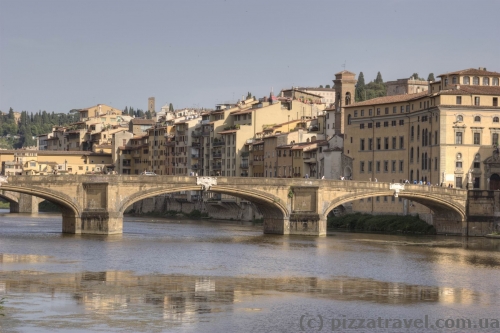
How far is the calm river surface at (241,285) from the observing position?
137 ft

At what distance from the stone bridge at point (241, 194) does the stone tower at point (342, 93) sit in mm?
25165

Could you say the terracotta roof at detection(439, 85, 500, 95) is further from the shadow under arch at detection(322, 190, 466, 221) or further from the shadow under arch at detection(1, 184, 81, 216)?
the shadow under arch at detection(1, 184, 81, 216)

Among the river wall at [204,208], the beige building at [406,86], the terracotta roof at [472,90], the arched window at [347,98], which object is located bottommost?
the river wall at [204,208]

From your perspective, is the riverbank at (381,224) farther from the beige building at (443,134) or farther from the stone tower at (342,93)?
the stone tower at (342,93)

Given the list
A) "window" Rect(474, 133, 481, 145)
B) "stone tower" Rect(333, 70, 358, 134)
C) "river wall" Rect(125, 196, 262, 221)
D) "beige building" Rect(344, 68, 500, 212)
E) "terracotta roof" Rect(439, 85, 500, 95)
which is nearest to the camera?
"terracotta roof" Rect(439, 85, 500, 95)

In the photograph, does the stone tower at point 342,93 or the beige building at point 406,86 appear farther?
the beige building at point 406,86

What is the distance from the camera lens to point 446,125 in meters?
97.1

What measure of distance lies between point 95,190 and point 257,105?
6013 centimetres

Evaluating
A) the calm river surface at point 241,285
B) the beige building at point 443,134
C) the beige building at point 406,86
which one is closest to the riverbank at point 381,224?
the beige building at point 443,134

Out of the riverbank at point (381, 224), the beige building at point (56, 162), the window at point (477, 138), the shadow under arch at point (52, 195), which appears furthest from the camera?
the beige building at point (56, 162)

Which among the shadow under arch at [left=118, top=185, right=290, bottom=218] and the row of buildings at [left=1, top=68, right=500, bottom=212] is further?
the row of buildings at [left=1, top=68, right=500, bottom=212]

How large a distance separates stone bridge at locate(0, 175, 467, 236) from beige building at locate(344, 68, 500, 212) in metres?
4.87

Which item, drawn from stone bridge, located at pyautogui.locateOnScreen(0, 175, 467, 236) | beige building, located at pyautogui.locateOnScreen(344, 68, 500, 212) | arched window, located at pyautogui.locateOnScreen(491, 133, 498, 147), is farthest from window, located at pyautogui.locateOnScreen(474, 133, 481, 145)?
stone bridge, located at pyautogui.locateOnScreen(0, 175, 467, 236)

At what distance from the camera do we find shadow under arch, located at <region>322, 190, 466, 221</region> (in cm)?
9006
